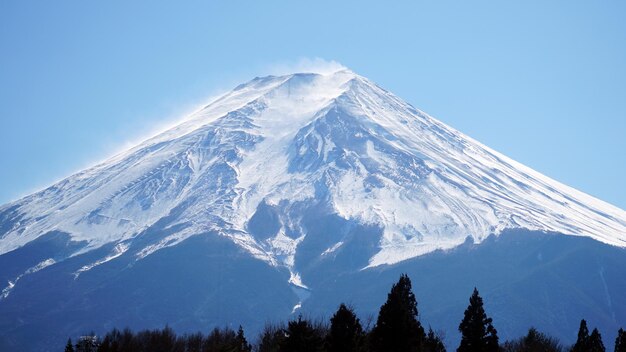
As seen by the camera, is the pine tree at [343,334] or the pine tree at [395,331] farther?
the pine tree at [395,331]

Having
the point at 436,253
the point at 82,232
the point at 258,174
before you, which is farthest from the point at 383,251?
the point at 82,232

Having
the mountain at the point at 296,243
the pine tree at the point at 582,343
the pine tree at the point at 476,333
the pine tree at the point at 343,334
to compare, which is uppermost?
the mountain at the point at 296,243

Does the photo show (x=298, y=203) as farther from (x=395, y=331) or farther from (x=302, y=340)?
(x=302, y=340)

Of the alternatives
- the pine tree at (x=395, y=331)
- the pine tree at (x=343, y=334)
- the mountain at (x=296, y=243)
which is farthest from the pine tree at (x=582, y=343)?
the mountain at (x=296, y=243)

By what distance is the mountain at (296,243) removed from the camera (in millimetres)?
139375

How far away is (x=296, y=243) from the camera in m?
166

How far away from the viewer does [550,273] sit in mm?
143750

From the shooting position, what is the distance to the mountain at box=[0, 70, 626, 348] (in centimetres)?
13938

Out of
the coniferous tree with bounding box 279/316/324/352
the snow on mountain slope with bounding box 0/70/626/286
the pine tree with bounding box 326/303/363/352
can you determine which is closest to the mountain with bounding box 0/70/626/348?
the snow on mountain slope with bounding box 0/70/626/286

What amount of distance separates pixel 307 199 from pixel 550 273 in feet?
165

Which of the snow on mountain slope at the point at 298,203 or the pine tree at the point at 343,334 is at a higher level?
the snow on mountain slope at the point at 298,203

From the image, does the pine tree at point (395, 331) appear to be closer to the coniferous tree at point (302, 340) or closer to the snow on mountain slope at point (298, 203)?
the coniferous tree at point (302, 340)

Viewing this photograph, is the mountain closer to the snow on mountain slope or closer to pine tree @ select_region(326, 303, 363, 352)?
the snow on mountain slope

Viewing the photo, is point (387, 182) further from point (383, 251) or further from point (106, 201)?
point (106, 201)
